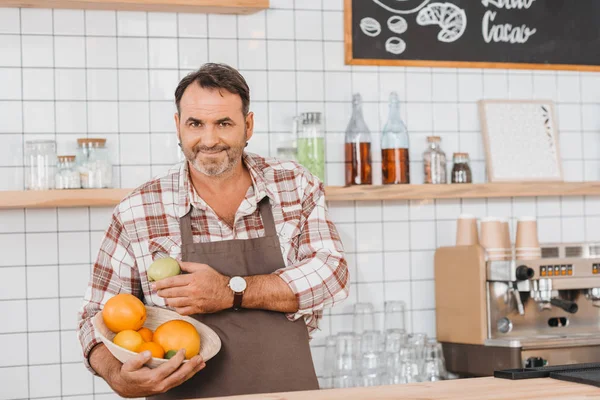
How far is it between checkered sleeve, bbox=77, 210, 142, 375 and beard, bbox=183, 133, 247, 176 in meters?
0.26

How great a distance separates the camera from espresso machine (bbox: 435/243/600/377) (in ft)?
10.1

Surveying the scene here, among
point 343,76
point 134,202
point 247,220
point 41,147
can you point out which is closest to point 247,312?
point 247,220

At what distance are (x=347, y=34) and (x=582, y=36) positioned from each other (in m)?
1.05

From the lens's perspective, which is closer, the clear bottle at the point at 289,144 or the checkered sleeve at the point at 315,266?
the checkered sleeve at the point at 315,266

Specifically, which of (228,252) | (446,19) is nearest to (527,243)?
(446,19)

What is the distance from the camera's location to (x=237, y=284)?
2154 millimetres

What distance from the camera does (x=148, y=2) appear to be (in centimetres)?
305

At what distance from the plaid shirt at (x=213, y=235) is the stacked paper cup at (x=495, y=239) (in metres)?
1.05

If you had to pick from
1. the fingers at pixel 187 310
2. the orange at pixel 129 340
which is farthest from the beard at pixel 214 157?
the orange at pixel 129 340

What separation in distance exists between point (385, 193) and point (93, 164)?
3.48 ft

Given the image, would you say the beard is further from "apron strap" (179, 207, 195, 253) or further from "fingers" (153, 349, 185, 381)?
"fingers" (153, 349, 185, 381)

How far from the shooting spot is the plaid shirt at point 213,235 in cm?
225

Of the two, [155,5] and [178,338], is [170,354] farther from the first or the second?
[155,5]

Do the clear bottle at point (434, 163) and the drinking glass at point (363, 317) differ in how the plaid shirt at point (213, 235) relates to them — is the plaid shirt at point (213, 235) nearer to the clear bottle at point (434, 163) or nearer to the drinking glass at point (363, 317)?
the drinking glass at point (363, 317)
